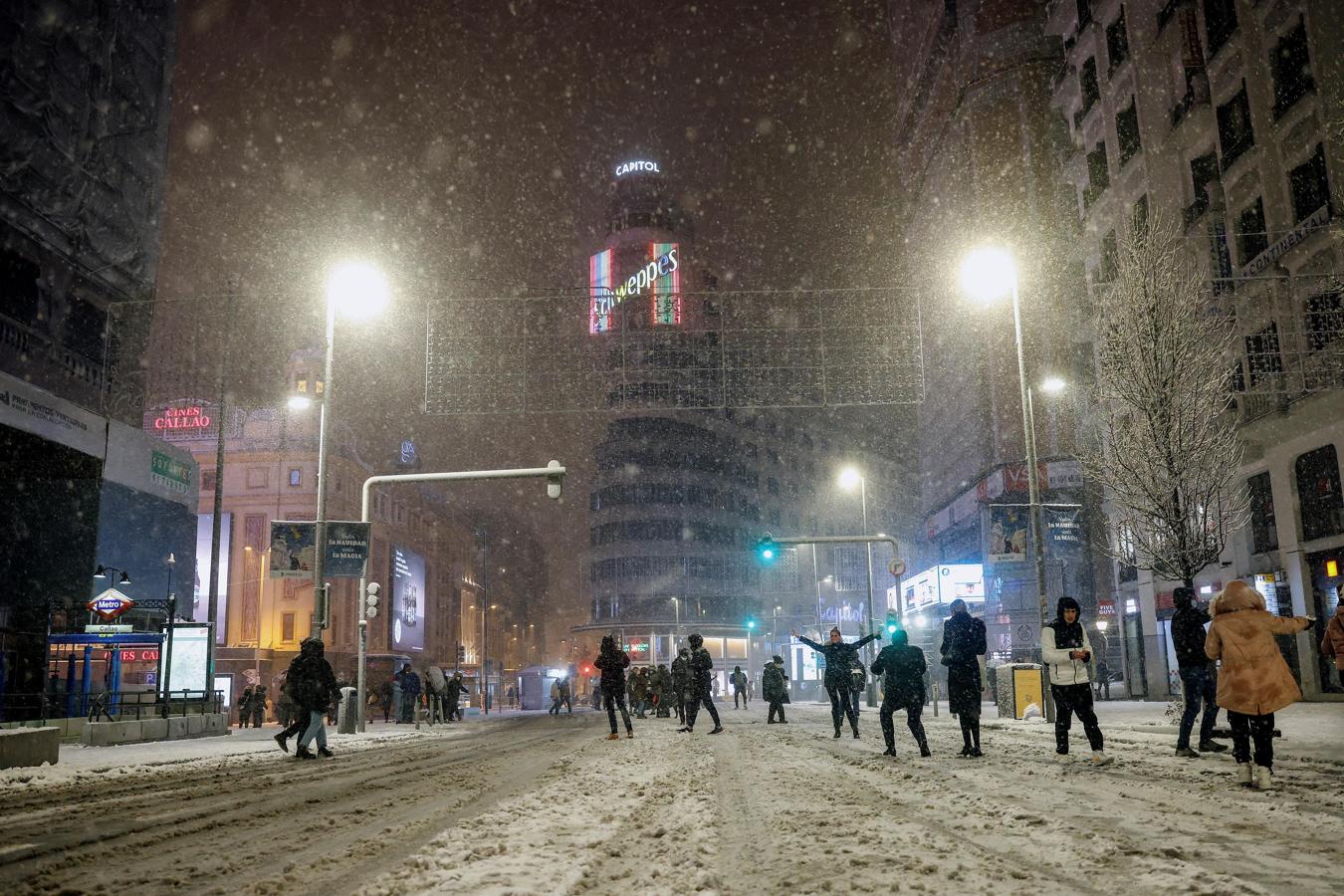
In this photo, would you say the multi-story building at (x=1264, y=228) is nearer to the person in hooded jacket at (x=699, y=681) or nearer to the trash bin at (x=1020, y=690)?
the trash bin at (x=1020, y=690)

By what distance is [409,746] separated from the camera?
17.8 metres

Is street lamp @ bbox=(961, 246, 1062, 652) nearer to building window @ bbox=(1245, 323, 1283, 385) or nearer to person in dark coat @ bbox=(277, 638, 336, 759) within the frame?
building window @ bbox=(1245, 323, 1283, 385)

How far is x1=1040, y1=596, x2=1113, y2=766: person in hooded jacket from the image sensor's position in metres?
10.8

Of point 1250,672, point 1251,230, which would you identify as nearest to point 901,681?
point 1250,672

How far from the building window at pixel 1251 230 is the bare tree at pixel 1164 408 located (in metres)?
8.68

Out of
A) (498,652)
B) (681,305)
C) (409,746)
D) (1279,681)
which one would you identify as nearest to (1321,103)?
(681,305)

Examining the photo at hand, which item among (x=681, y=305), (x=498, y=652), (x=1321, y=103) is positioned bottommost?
(x=498, y=652)

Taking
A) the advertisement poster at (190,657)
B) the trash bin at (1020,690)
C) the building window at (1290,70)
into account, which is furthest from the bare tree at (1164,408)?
the advertisement poster at (190,657)

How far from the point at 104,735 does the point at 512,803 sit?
50.1 feet

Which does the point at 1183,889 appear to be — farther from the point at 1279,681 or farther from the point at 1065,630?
the point at 1065,630

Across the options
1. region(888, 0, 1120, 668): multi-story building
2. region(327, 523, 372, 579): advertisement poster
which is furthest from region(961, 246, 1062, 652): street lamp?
region(888, 0, 1120, 668): multi-story building

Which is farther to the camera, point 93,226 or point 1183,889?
point 93,226

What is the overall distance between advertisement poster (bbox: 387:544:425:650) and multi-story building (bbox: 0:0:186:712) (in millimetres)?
46226

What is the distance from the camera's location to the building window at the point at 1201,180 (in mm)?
31344
